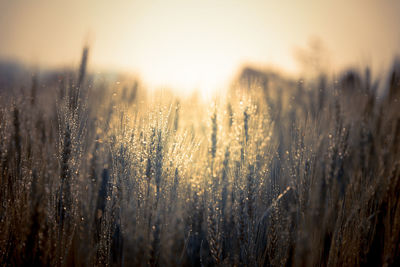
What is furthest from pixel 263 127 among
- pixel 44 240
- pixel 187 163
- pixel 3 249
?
pixel 3 249

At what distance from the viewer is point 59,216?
1.61 meters

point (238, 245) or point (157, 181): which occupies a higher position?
point (157, 181)

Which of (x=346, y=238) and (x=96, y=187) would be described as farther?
(x=96, y=187)

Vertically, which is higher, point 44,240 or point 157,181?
point 157,181

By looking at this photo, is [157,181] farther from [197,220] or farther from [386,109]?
[386,109]

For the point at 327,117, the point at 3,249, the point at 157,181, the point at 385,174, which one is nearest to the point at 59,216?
the point at 3,249

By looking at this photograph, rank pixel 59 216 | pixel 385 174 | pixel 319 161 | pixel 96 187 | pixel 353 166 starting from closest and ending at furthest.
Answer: pixel 59 216
pixel 96 187
pixel 319 161
pixel 385 174
pixel 353 166

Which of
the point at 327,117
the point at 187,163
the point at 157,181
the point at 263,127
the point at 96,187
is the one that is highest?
the point at 327,117

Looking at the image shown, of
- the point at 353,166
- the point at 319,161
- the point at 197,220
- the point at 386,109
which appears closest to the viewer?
the point at 197,220

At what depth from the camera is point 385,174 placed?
8.06 ft

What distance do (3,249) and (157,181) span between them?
1.16 metres

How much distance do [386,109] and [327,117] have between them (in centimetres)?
122

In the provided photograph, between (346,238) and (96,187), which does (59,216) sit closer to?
(96,187)

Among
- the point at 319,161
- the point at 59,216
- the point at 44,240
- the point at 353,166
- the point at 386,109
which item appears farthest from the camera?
the point at 386,109
